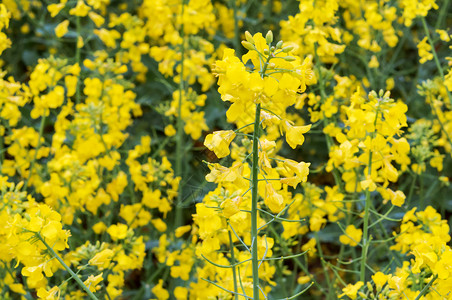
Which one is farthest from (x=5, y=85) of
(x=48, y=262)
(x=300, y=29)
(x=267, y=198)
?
(x=267, y=198)

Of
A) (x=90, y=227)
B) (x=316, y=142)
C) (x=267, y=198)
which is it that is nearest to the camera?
(x=267, y=198)

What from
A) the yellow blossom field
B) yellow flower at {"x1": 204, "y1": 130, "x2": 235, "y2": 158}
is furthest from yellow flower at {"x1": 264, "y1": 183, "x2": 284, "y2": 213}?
yellow flower at {"x1": 204, "y1": 130, "x2": 235, "y2": 158}

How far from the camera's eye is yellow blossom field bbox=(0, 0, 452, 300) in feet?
5.78

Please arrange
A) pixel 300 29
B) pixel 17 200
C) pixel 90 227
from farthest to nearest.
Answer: pixel 90 227, pixel 300 29, pixel 17 200

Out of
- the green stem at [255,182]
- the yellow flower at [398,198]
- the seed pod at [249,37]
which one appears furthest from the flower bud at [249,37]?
the yellow flower at [398,198]

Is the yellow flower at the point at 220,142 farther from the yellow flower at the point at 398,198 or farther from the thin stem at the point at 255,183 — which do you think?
the yellow flower at the point at 398,198

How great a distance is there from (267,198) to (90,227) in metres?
1.82

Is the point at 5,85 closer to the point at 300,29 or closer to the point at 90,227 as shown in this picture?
the point at 90,227

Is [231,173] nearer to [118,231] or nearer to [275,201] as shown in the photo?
[275,201]

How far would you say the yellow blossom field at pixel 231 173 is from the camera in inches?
69.4

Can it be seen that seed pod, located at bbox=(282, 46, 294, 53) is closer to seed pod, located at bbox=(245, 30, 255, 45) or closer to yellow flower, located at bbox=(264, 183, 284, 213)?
seed pod, located at bbox=(245, 30, 255, 45)

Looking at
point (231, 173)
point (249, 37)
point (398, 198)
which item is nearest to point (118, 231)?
point (231, 173)

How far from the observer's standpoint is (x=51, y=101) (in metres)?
3.09

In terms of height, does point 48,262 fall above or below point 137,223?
above
